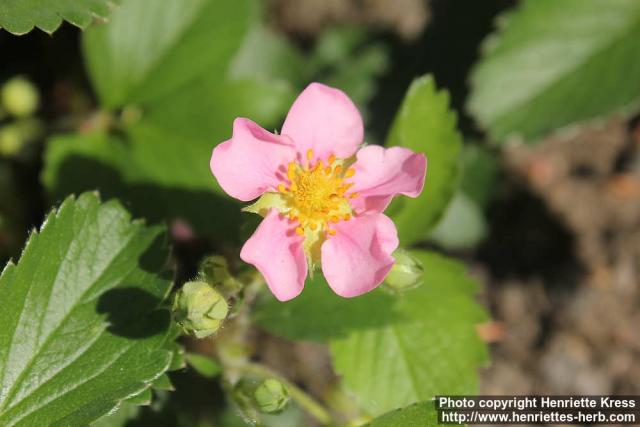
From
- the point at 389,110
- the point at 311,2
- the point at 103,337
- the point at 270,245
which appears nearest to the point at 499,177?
the point at 389,110

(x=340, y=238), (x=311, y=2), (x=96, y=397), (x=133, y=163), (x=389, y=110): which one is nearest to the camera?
(x=96, y=397)

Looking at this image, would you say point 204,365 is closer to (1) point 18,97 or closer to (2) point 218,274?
(2) point 218,274

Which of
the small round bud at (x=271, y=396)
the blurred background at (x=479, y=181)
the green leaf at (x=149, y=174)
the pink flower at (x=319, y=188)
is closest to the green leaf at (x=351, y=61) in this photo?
the blurred background at (x=479, y=181)

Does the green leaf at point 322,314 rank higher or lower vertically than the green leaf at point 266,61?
lower

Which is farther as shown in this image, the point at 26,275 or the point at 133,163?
the point at 133,163

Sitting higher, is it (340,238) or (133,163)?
(133,163)

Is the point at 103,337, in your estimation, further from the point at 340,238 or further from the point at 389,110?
the point at 389,110

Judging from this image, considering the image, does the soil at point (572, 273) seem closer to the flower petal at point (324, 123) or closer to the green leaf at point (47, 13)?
the flower petal at point (324, 123)
